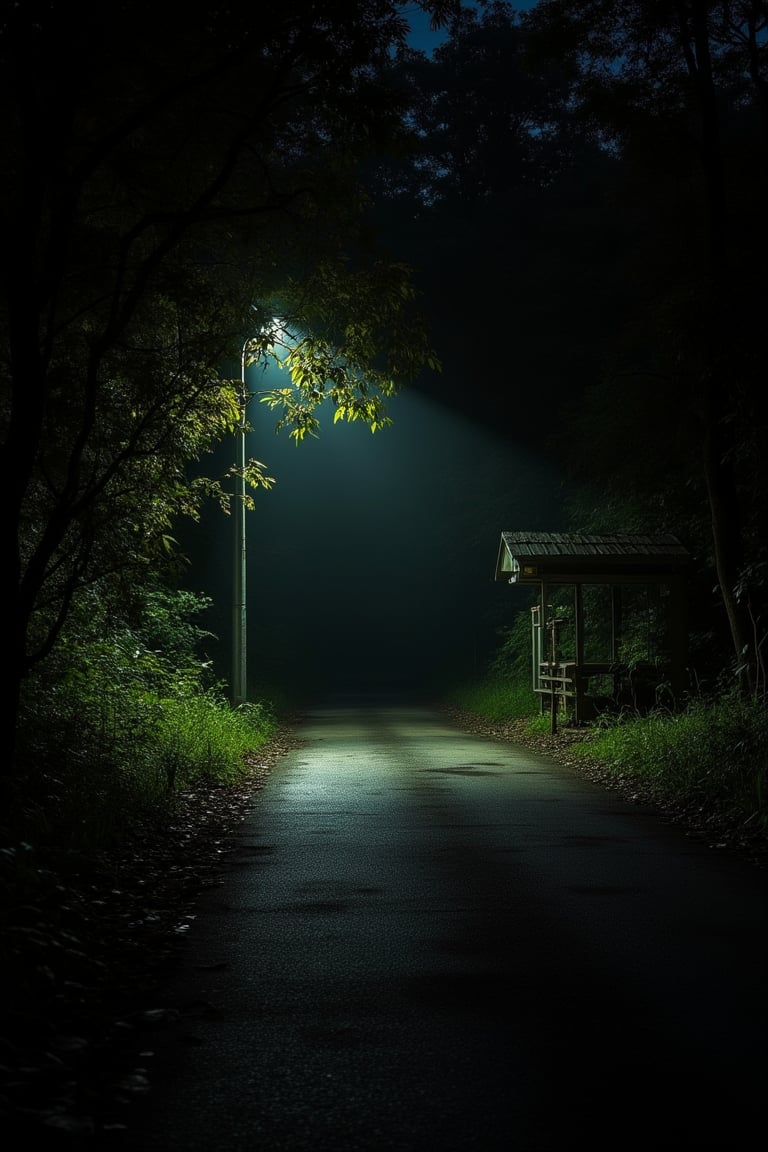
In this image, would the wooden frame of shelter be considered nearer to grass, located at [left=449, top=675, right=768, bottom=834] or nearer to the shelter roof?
the shelter roof

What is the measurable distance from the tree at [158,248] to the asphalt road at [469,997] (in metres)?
3.29

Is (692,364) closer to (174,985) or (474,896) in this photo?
(474,896)

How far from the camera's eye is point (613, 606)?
23766 millimetres

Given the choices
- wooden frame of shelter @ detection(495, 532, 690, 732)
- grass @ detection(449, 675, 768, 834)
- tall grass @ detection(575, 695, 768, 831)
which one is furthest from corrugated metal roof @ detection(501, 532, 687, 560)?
tall grass @ detection(575, 695, 768, 831)

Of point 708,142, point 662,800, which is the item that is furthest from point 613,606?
point 662,800

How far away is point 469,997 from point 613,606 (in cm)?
1936

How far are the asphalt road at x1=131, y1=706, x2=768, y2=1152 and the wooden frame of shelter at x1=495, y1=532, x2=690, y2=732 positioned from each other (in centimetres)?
1075

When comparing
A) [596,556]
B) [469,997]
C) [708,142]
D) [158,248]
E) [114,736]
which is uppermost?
[708,142]

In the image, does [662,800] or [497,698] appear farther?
[497,698]

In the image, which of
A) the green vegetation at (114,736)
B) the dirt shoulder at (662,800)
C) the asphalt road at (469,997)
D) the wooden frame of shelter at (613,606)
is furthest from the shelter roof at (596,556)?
the asphalt road at (469,997)

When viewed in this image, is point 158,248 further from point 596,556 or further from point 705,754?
point 596,556

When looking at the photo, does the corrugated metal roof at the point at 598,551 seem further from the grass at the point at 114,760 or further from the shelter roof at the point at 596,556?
the grass at the point at 114,760

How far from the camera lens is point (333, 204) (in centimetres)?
1098

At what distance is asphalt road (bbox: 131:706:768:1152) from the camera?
3668mm
